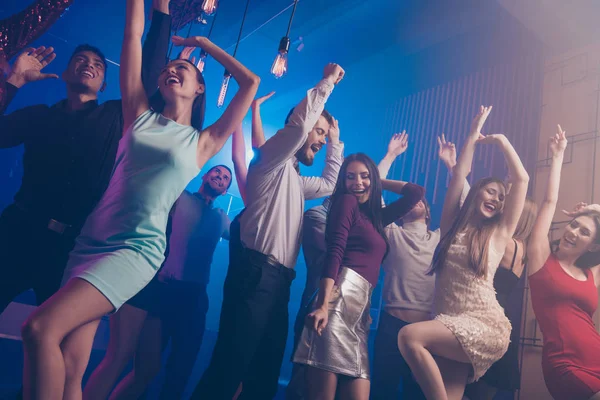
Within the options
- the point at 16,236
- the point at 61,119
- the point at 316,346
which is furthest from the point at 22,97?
the point at 316,346

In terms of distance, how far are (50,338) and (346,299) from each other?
1098mm

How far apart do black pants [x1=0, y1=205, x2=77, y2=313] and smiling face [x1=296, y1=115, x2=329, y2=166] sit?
3.66 ft

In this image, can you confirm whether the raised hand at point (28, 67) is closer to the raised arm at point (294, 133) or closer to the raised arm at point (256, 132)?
the raised arm at point (256, 132)

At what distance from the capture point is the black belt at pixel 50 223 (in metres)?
1.60

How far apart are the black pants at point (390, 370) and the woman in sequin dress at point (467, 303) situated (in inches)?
21.0

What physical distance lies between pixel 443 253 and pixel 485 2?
264cm

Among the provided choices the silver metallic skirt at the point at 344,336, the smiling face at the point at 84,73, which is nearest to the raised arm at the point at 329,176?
the silver metallic skirt at the point at 344,336

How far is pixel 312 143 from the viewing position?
2.23 m

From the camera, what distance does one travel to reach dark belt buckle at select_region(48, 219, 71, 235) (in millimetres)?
1604

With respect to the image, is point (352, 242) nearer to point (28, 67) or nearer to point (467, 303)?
point (467, 303)

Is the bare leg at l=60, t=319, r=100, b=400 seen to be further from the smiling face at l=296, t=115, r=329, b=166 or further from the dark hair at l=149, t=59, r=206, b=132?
the smiling face at l=296, t=115, r=329, b=166

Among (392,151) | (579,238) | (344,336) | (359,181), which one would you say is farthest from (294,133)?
(579,238)

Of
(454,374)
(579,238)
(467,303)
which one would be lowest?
(454,374)

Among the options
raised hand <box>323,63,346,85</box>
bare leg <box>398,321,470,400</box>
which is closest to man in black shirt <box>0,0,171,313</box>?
raised hand <box>323,63,346,85</box>
